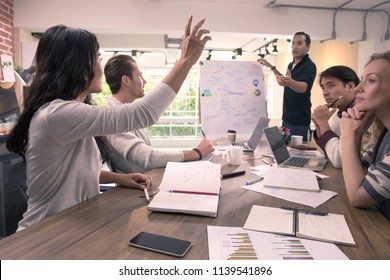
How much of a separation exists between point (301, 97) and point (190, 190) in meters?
2.35

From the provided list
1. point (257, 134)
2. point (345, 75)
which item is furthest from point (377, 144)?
point (345, 75)

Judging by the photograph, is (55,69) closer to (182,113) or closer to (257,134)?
(257,134)

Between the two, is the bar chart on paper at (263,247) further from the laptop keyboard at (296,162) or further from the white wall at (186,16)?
the white wall at (186,16)

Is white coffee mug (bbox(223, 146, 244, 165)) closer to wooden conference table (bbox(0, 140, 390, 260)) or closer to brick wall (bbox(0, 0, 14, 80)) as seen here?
wooden conference table (bbox(0, 140, 390, 260))

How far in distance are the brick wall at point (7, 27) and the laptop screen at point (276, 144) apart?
363cm

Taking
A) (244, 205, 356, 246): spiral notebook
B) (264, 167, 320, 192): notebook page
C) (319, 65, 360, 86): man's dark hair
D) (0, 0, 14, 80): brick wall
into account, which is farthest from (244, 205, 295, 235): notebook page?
(0, 0, 14, 80): brick wall

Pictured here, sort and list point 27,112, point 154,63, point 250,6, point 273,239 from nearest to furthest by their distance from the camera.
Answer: point 273,239 → point 27,112 → point 250,6 → point 154,63

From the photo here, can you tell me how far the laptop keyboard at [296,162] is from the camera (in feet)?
5.17

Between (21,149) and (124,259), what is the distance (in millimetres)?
666
